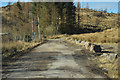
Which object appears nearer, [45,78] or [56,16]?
[45,78]

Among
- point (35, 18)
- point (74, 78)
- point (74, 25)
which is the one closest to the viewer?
point (74, 78)

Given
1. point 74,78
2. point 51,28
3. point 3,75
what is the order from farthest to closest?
point 51,28
point 3,75
point 74,78

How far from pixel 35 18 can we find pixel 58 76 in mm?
57220

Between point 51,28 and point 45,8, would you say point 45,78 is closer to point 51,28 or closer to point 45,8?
point 51,28

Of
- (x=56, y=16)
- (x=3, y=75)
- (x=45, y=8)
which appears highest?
(x=45, y=8)

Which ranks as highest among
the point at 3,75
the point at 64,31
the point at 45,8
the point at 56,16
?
the point at 45,8

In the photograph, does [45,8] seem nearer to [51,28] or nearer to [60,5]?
[60,5]

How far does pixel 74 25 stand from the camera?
52375mm

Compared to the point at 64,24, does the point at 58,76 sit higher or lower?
lower

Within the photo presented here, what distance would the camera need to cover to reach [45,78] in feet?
14.0

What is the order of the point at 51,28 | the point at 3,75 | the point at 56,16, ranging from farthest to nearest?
the point at 56,16, the point at 51,28, the point at 3,75

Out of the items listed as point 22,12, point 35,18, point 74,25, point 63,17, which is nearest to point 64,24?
point 63,17

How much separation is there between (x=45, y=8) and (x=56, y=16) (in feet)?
20.6

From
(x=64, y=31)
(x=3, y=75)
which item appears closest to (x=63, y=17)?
(x=64, y=31)
